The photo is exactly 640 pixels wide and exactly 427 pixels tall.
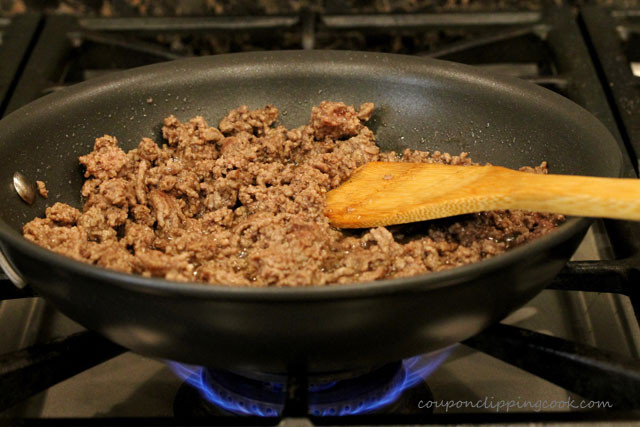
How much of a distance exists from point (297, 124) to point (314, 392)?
2.16 ft

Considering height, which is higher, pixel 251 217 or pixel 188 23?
pixel 188 23

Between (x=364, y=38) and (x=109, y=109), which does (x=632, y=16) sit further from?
(x=109, y=109)

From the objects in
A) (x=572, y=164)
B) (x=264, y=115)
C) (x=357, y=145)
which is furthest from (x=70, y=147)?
(x=572, y=164)

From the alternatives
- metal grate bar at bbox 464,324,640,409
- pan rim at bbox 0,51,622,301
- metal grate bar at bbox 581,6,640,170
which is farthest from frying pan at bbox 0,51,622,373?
metal grate bar at bbox 581,6,640,170

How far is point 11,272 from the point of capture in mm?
1078

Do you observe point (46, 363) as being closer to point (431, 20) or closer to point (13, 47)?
point (13, 47)

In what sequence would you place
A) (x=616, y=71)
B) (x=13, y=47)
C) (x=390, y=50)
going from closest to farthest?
(x=616, y=71) → (x=13, y=47) → (x=390, y=50)

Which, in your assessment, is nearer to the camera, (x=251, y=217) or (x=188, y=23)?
(x=251, y=217)

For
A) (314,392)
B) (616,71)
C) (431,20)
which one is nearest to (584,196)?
(314,392)

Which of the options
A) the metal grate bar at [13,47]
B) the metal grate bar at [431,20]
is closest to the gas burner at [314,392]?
the metal grate bar at [13,47]

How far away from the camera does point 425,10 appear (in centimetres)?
208

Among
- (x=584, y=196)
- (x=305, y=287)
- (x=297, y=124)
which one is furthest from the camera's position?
(x=297, y=124)

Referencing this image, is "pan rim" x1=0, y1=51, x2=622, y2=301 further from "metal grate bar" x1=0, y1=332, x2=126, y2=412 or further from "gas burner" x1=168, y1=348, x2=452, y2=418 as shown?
"gas burner" x1=168, y1=348, x2=452, y2=418

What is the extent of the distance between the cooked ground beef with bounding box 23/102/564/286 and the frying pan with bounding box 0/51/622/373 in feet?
0.16
